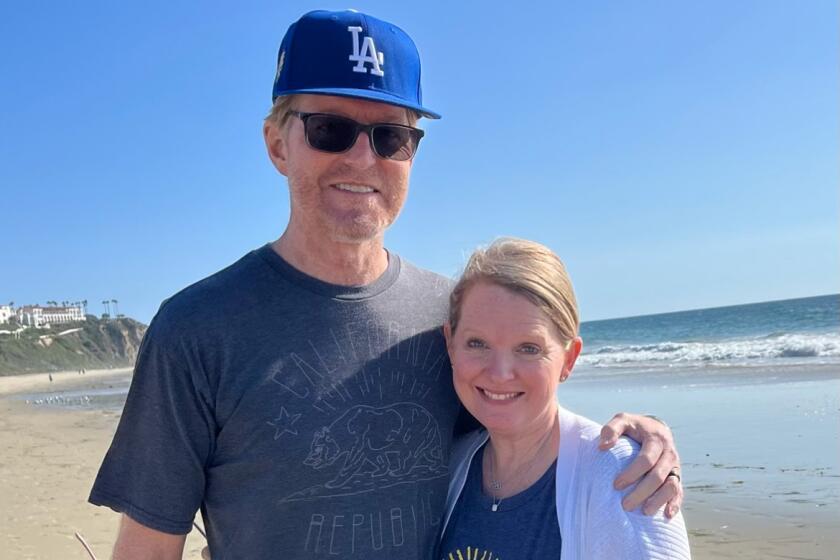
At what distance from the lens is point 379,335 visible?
220 centimetres

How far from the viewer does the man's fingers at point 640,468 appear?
1.88m

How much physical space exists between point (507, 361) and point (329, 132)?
2.80 ft

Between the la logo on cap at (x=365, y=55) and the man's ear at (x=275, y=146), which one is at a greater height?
the la logo on cap at (x=365, y=55)

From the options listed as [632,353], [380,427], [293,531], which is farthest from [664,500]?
[632,353]

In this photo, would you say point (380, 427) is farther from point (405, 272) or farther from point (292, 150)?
point (292, 150)

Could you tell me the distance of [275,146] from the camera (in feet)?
7.72

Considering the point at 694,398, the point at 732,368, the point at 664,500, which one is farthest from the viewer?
the point at 732,368

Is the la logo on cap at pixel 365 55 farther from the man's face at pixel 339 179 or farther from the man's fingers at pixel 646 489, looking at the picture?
the man's fingers at pixel 646 489

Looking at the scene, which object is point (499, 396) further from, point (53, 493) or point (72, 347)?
point (72, 347)

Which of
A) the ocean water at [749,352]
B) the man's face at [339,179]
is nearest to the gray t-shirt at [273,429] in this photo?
the man's face at [339,179]

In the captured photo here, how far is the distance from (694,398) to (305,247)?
12.5 m

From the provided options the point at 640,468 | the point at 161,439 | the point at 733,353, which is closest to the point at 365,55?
the point at 161,439

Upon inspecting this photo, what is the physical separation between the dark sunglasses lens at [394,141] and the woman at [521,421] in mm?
400

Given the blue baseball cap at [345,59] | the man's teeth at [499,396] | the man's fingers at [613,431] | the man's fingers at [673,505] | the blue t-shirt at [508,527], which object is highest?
the blue baseball cap at [345,59]
